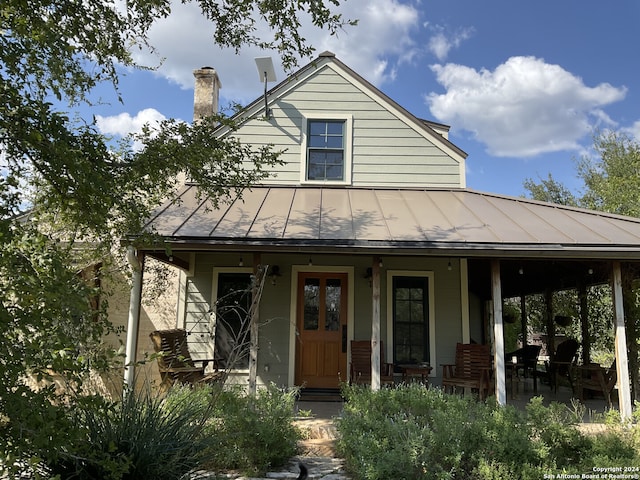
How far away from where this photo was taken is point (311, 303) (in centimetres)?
876

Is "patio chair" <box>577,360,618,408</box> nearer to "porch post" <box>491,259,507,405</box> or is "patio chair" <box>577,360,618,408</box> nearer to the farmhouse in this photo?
the farmhouse

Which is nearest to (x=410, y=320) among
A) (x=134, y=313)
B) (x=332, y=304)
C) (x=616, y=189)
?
(x=332, y=304)

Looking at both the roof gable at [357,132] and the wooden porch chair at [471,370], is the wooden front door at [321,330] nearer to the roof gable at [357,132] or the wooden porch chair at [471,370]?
the wooden porch chair at [471,370]

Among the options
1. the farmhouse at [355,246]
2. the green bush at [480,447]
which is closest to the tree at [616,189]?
the farmhouse at [355,246]

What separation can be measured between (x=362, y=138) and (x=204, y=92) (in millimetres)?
4170

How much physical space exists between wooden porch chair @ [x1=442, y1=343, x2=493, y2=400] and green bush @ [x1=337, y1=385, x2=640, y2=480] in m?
2.76

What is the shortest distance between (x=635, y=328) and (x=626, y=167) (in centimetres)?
1559

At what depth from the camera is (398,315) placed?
28.3ft

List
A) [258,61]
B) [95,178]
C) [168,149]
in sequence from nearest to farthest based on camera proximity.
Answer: [95,178]
[168,149]
[258,61]

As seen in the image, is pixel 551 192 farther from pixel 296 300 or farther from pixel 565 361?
pixel 296 300

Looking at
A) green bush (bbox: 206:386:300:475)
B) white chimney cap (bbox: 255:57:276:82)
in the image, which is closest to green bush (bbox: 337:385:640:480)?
green bush (bbox: 206:386:300:475)

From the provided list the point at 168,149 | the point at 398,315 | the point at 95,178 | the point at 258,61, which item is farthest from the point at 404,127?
the point at 95,178

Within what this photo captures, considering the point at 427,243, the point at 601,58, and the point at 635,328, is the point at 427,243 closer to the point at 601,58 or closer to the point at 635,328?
the point at 635,328

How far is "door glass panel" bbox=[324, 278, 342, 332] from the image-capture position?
8664mm
